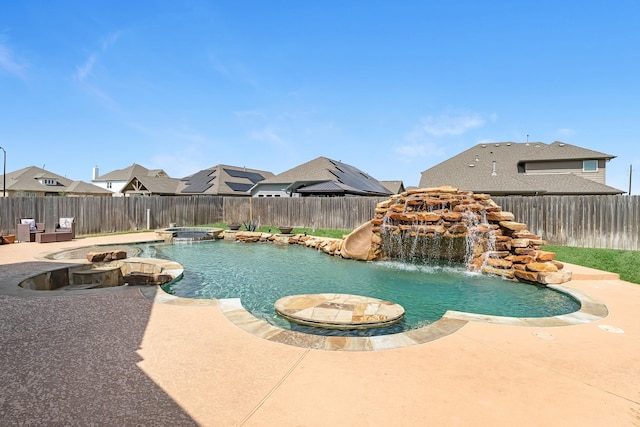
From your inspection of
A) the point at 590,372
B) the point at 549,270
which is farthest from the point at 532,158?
the point at 590,372

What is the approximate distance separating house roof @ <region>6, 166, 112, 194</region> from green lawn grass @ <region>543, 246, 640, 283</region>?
149ft

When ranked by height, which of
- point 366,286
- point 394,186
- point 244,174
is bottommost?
point 366,286

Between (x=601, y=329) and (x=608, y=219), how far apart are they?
32.9 feet

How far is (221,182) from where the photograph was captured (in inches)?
1257

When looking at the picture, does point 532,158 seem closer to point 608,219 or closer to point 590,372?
point 608,219

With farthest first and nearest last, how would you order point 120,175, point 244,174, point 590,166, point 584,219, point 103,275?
point 120,175
point 244,174
point 590,166
point 584,219
point 103,275

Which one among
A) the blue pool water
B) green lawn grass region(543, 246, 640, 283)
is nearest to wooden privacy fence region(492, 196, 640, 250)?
green lawn grass region(543, 246, 640, 283)

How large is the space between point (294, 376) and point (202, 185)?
31741 mm

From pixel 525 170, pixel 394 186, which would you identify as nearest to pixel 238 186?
pixel 394 186

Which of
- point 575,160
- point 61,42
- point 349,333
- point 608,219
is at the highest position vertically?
point 61,42

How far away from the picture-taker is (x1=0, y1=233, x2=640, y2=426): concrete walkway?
7.89ft

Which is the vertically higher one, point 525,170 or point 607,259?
point 525,170

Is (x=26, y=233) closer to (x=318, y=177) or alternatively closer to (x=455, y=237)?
(x=455, y=237)

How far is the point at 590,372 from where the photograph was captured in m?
3.13
